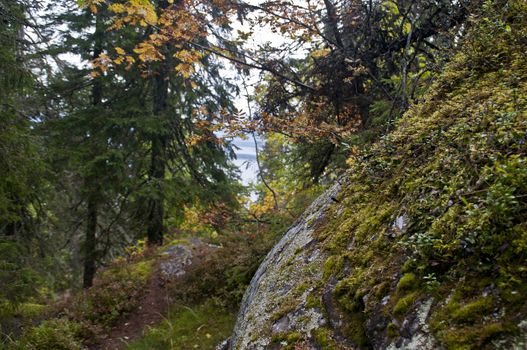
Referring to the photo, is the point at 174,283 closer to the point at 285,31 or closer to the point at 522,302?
the point at 285,31

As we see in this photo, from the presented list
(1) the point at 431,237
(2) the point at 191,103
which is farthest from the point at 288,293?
(2) the point at 191,103

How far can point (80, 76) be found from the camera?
448 inches

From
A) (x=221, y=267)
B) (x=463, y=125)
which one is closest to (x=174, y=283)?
(x=221, y=267)

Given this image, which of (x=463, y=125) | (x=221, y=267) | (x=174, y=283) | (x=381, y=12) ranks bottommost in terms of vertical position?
(x=174, y=283)

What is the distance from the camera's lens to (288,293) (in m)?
2.89

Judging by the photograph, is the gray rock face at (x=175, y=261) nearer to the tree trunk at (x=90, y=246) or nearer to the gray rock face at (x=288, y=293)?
the tree trunk at (x=90, y=246)

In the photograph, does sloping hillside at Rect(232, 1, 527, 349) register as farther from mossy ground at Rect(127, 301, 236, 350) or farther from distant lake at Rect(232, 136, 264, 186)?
distant lake at Rect(232, 136, 264, 186)

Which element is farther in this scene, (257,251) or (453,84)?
(257,251)

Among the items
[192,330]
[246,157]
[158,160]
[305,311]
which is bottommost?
[192,330]

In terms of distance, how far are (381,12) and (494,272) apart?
630 cm

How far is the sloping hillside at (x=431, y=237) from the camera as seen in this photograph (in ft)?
5.17

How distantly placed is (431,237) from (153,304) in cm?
842

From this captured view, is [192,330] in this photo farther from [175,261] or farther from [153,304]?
[175,261]

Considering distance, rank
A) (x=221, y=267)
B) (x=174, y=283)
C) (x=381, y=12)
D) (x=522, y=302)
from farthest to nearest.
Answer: (x=174, y=283)
(x=221, y=267)
(x=381, y=12)
(x=522, y=302)
